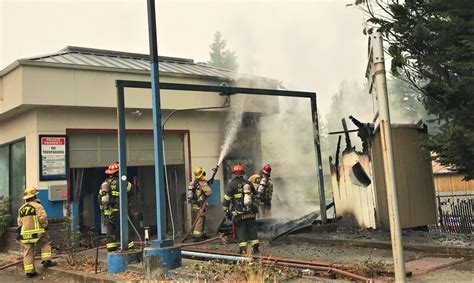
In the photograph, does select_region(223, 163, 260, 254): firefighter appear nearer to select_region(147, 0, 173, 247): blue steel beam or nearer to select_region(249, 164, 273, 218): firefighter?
select_region(249, 164, 273, 218): firefighter

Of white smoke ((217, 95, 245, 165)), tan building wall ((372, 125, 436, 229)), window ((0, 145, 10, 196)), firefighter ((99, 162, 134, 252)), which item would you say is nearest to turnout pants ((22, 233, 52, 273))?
firefighter ((99, 162, 134, 252))

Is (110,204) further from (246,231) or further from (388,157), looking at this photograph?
(388,157)

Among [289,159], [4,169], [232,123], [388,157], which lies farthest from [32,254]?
[289,159]

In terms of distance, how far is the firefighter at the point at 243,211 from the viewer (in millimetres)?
8578

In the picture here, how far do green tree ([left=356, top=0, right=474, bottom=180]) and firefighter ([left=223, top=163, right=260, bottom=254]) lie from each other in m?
3.34

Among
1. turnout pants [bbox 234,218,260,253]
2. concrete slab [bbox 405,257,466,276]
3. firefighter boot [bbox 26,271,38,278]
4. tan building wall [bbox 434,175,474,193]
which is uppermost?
tan building wall [bbox 434,175,474,193]

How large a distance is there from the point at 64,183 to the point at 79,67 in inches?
112

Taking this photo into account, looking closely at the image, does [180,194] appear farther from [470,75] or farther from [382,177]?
[470,75]

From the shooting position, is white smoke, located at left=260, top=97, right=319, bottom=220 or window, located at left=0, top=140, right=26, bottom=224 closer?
window, located at left=0, top=140, right=26, bottom=224

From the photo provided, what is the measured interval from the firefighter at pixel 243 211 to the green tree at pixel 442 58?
11.0 ft

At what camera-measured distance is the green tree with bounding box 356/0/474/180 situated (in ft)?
24.2

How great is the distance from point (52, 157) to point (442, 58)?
28.5 feet

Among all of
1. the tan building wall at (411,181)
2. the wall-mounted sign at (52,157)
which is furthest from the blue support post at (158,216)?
the wall-mounted sign at (52,157)

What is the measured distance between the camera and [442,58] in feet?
26.6
